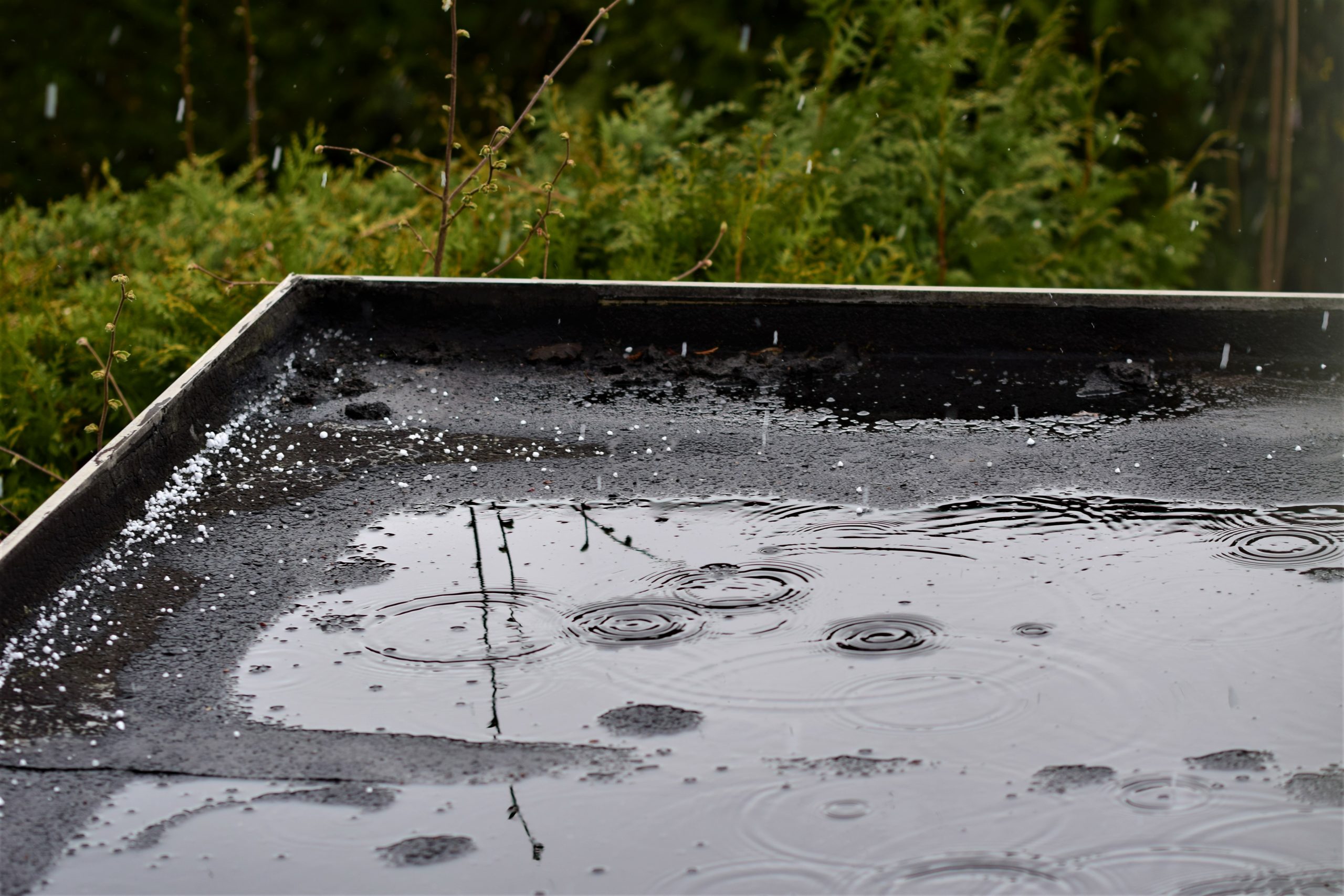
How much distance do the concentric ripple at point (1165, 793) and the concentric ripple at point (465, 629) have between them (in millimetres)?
885

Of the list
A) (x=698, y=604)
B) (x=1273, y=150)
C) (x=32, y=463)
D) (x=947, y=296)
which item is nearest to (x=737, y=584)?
(x=698, y=604)

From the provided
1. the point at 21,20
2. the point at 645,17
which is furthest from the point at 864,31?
the point at 21,20

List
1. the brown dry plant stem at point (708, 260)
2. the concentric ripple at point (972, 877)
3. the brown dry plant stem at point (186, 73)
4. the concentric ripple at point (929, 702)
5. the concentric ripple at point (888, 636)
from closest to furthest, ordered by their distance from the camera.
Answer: the concentric ripple at point (972, 877), the concentric ripple at point (929, 702), the concentric ripple at point (888, 636), the brown dry plant stem at point (708, 260), the brown dry plant stem at point (186, 73)

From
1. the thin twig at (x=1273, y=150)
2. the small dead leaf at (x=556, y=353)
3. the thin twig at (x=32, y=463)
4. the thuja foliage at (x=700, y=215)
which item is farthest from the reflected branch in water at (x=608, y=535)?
the thin twig at (x=1273, y=150)

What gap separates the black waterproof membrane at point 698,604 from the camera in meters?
1.60

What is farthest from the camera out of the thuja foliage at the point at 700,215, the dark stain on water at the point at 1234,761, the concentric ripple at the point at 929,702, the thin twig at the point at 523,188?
the thin twig at the point at 523,188

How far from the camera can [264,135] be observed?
834cm

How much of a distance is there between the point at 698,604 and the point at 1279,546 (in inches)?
42.7

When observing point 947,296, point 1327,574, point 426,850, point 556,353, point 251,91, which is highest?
point 251,91

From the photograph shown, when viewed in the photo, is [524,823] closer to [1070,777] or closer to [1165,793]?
[1070,777]

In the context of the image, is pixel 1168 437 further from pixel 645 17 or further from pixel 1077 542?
pixel 645 17

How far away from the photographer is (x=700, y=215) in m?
5.35

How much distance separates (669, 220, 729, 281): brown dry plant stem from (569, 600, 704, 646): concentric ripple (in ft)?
6.97

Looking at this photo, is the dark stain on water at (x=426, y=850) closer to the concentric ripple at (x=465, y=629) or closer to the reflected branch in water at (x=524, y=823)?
the reflected branch in water at (x=524, y=823)
